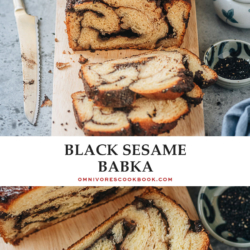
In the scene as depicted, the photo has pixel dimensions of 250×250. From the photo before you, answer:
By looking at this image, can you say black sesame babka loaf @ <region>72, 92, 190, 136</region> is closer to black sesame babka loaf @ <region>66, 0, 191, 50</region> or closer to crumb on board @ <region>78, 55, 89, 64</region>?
crumb on board @ <region>78, 55, 89, 64</region>

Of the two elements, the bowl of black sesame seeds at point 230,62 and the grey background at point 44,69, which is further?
the grey background at point 44,69

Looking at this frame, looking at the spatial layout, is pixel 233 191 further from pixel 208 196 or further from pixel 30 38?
pixel 30 38

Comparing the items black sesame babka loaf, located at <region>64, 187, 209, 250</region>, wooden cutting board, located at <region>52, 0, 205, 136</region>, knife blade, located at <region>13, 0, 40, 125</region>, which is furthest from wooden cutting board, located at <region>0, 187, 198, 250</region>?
knife blade, located at <region>13, 0, 40, 125</region>

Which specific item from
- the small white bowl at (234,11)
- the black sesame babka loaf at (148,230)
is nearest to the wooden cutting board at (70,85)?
the small white bowl at (234,11)

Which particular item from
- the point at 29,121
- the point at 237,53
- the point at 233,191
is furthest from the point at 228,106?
the point at 29,121

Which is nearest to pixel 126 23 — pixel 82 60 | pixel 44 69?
pixel 82 60

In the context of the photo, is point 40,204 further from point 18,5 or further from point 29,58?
point 18,5

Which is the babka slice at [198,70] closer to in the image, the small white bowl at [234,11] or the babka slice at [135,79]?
the babka slice at [135,79]
